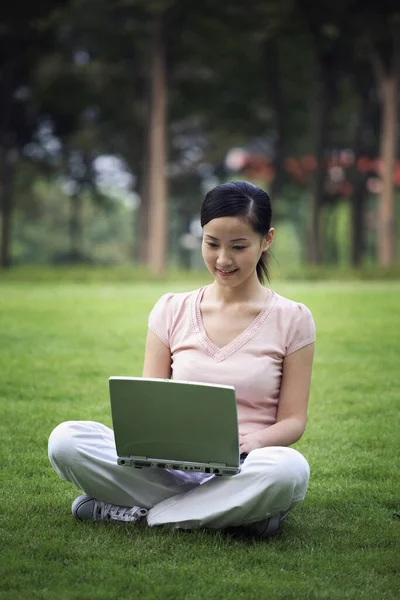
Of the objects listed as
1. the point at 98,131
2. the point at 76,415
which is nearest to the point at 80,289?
the point at 76,415

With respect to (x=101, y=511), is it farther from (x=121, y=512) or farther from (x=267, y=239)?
(x=267, y=239)

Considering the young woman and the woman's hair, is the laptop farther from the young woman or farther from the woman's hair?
the woman's hair

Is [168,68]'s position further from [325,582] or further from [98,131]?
[325,582]

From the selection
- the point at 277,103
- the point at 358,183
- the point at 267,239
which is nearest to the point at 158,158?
the point at 277,103

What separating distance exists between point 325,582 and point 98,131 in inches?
1071

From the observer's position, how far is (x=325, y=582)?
3.66 meters

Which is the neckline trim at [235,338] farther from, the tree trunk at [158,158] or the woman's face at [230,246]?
the tree trunk at [158,158]

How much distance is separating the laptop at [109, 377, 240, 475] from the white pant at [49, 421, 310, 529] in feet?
0.35

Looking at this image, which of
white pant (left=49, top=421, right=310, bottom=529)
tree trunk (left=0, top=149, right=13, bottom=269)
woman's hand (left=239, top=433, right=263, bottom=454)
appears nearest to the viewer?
white pant (left=49, top=421, right=310, bottom=529)

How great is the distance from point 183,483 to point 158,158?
1889cm

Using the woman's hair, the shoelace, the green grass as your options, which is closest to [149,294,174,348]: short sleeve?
the woman's hair

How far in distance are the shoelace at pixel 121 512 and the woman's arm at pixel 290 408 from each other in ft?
1.58

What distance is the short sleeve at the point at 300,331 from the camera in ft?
14.2

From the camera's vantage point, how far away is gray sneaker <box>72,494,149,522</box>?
4.29 metres
